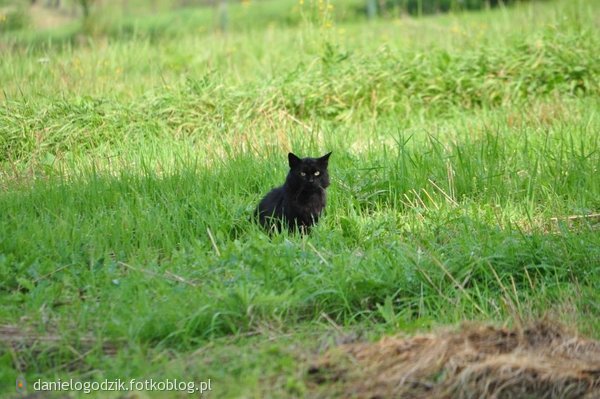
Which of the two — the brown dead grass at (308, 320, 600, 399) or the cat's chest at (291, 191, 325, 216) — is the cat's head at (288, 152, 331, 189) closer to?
the cat's chest at (291, 191, 325, 216)

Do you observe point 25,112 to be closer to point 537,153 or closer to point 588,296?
point 537,153

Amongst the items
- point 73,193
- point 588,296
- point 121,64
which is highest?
point 121,64

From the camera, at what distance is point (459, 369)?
140 inches

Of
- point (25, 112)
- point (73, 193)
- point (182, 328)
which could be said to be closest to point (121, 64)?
point (25, 112)

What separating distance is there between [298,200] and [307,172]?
0.71ft

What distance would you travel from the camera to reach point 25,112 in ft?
25.3

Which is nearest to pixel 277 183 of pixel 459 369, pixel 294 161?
pixel 294 161

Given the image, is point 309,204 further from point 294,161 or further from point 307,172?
point 294,161

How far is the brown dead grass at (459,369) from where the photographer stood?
3.48 meters

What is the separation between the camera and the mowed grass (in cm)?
407

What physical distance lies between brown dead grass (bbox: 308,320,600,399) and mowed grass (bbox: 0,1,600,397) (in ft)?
0.57

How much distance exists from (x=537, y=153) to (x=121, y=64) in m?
5.39

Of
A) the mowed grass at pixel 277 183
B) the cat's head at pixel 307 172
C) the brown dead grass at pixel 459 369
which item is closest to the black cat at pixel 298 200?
the cat's head at pixel 307 172

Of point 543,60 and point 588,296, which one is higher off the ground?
point 543,60
